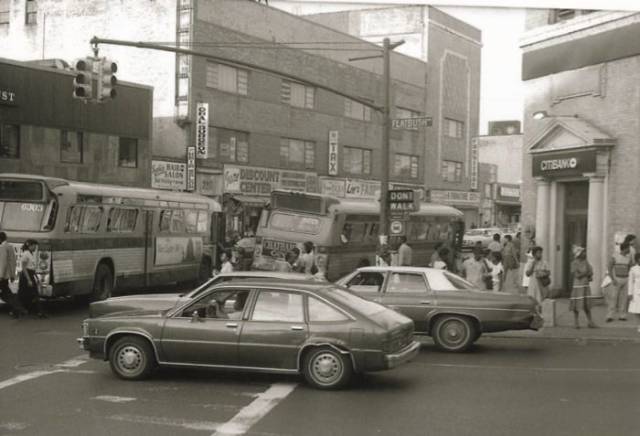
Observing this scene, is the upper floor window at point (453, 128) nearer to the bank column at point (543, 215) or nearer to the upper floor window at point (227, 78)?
the upper floor window at point (227, 78)

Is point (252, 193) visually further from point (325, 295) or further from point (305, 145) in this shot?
point (325, 295)

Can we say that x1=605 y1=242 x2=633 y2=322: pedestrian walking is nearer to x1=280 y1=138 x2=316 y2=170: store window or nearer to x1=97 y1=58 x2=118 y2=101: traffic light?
x1=97 y1=58 x2=118 y2=101: traffic light

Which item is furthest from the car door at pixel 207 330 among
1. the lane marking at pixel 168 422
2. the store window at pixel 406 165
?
the store window at pixel 406 165

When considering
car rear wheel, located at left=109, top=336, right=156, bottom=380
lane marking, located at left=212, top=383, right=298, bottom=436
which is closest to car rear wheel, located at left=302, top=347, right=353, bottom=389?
lane marking, located at left=212, top=383, right=298, bottom=436

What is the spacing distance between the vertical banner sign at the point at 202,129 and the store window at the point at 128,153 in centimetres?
255

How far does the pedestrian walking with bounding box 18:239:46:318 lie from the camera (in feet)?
49.5

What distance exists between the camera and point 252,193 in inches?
1398

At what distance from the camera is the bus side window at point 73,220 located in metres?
16.1

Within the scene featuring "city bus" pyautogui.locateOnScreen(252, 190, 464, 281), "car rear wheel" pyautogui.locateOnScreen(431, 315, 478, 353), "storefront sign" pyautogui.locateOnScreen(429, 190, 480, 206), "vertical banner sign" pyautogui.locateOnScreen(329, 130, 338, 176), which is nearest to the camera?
"car rear wheel" pyautogui.locateOnScreen(431, 315, 478, 353)

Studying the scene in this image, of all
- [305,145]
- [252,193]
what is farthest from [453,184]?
[252,193]

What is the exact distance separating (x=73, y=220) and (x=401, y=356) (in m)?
9.48

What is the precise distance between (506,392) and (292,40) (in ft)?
102

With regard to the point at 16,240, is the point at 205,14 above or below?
above

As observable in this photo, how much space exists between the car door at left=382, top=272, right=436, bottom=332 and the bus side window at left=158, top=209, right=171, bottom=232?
9.16 metres
